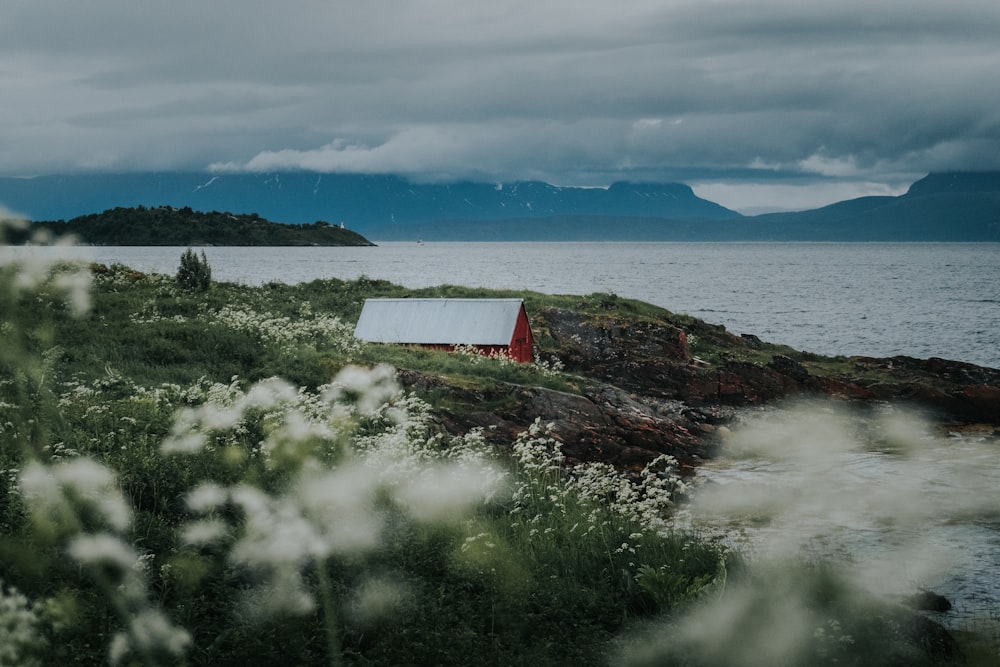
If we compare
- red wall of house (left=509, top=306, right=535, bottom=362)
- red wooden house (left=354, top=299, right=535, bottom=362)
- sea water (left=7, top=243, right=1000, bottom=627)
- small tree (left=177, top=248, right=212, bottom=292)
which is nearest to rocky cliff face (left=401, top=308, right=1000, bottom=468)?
red wall of house (left=509, top=306, right=535, bottom=362)

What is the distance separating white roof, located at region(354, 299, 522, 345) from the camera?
30609mm

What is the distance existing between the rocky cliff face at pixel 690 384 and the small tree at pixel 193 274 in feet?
52.2

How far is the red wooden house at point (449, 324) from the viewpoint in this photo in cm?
3053

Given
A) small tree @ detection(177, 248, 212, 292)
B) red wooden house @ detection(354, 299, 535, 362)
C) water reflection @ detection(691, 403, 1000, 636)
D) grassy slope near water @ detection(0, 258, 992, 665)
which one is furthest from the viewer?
small tree @ detection(177, 248, 212, 292)

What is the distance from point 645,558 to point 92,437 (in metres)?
8.55

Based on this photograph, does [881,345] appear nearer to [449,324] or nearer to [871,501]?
[449,324]

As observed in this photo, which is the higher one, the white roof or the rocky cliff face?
the white roof

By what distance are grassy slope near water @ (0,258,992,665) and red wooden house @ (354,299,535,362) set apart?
47.0 ft

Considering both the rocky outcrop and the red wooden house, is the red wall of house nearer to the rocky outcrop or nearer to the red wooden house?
the red wooden house

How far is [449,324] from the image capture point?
3125 centimetres

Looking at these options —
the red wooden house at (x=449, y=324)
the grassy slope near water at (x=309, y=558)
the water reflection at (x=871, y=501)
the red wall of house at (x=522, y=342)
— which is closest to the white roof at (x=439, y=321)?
the red wooden house at (x=449, y=324)

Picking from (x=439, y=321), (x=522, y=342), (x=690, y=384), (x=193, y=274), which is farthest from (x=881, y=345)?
(x=193, y=274)

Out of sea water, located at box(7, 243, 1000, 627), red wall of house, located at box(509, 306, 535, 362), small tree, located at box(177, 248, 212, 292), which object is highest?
small tree, located at box(177, 248, 212, 292)

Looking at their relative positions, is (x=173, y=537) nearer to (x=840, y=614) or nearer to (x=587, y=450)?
(x=840, y=614)
